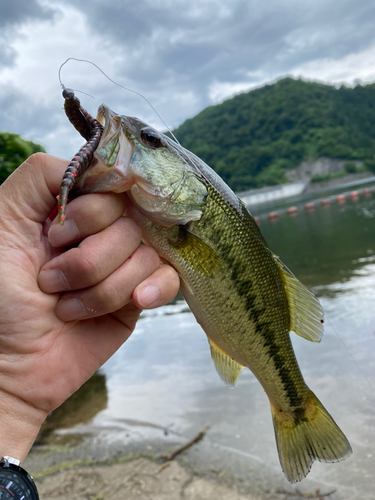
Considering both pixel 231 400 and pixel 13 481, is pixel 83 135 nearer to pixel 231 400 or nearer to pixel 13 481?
pixel 13 481

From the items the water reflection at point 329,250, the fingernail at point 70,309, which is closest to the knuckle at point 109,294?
the fingernail at point 70,309

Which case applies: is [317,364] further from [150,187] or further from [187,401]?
[150,187]

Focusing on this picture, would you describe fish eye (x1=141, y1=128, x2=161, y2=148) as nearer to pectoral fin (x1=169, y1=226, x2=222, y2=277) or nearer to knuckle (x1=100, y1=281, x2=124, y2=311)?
pectoral fin (x1=169, y1=226, x2=222, y2=277)

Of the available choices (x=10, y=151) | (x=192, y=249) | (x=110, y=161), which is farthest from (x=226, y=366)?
(x=10, y=151)

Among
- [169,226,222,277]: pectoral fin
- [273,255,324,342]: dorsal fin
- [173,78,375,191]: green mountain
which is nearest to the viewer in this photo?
[169,226,222,277]: pectoral fin

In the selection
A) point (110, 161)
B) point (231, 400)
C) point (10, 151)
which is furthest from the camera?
point (10, 151)

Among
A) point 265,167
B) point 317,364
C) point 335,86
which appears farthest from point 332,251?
point 335,86

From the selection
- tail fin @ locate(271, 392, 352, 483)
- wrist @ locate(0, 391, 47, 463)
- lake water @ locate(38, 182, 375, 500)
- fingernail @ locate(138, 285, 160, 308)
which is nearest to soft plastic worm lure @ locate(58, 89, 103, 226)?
fingernail @ locate(138, 285, 160, 308)
